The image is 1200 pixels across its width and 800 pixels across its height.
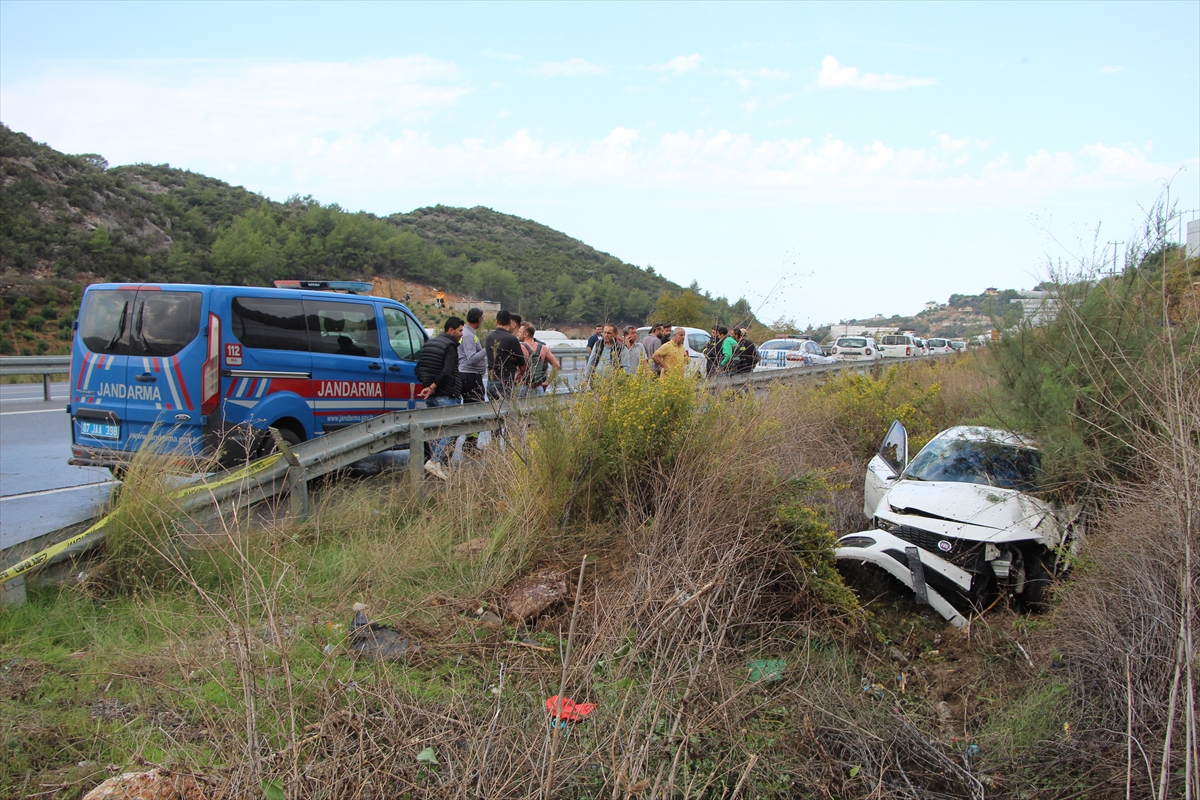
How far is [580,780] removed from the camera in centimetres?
265

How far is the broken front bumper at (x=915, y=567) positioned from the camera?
6.16 metres

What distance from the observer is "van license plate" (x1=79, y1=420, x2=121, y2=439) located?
24.5 feet

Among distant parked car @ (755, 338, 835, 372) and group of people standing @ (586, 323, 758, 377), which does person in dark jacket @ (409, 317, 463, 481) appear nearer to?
group of people standing @ (586, 323, 758, 377)

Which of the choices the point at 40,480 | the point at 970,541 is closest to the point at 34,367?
the point at 40,480

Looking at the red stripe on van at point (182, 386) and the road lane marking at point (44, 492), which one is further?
the road lane marking at point (44, 492)

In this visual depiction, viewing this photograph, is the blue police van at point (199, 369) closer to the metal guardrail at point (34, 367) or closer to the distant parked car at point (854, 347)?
the metal guardrail at point (34, 367)

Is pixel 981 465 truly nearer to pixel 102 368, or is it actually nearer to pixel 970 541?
pixel 970 541

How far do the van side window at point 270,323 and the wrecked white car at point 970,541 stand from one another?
583cm

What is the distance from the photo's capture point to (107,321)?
25.0 feet

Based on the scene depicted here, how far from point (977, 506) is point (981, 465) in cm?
92

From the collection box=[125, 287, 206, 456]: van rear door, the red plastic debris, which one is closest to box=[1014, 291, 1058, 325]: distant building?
the red plastic debris

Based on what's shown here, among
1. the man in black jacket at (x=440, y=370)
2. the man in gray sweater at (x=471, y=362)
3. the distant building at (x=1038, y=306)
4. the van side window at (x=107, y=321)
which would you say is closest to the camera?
the van side window at (x=107, y=321)

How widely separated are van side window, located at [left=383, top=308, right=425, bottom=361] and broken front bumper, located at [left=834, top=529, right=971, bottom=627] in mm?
5602

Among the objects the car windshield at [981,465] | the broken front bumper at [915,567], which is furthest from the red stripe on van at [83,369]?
the car windshield at [981,465]
